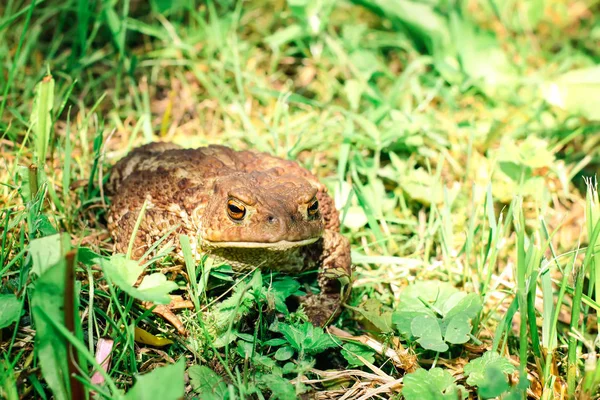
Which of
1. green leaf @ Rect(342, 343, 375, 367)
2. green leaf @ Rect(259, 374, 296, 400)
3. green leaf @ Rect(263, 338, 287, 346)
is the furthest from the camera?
green leaf @ Rect(342, 343, 375, 367)

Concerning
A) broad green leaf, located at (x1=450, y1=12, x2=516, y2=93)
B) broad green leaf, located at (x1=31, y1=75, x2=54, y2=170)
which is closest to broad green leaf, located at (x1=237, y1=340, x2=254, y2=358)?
broad green leaf, located at (x1=31, y1=75, x2=54, y2=170)

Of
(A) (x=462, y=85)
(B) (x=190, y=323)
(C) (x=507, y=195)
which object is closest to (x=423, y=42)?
(A) (x=462, y=85)

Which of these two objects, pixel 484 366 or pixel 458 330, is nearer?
pixel 484 366

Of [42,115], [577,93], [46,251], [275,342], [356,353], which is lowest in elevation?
[356,353]

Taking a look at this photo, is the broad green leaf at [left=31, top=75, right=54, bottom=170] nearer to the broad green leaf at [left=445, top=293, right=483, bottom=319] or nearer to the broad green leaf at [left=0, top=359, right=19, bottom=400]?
the broad green leaf at [left=0, top=359, right=19, bottom=400]

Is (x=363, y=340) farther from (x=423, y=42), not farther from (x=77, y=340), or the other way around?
(x=423, y=42)

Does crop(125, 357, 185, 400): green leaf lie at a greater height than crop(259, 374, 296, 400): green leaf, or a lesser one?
greater

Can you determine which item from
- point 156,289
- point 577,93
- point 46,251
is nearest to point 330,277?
point 156,289

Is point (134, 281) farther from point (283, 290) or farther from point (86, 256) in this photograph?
point (283, 290)
